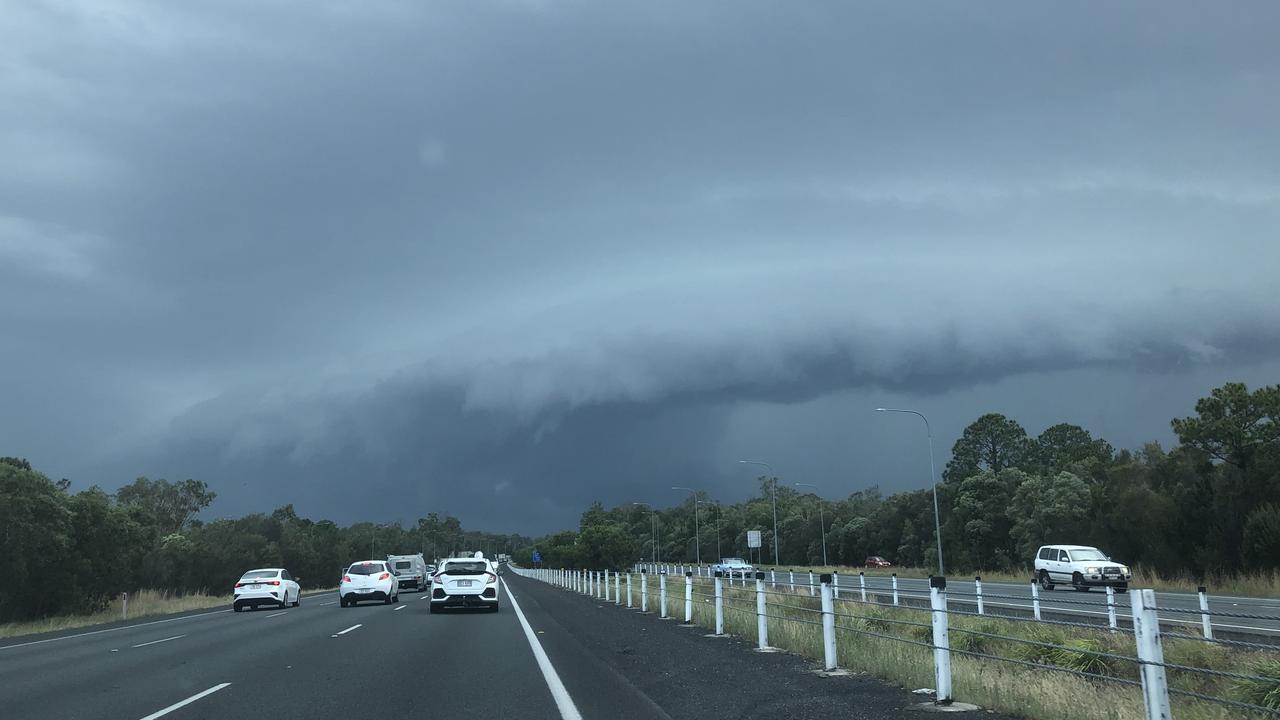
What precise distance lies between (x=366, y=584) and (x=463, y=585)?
8914 millimetres

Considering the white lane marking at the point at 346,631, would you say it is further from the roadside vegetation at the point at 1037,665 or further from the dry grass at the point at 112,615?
the dry grass at the point at 112,615

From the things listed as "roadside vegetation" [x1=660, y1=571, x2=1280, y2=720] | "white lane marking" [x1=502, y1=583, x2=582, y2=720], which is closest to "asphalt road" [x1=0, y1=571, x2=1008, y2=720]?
"white lane marking" [x1=502, y1=583, x2=582, y2=720]

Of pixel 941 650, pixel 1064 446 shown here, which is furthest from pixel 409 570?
pixel 1064 446

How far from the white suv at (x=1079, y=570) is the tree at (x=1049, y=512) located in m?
18.1

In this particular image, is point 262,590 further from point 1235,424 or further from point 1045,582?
point 1235,424

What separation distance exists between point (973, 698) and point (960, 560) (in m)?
A: 70.2

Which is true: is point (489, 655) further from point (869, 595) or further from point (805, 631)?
point (869, 595)

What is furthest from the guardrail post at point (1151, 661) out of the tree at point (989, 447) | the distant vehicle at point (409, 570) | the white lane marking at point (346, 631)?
the tree at point (989, 447)

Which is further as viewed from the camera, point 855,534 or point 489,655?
point 855,534

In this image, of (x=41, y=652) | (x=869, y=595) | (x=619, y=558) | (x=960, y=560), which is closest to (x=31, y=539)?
(x=41, y=652)

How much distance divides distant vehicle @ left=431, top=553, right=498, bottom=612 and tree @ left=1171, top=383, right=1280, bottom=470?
3466 cm

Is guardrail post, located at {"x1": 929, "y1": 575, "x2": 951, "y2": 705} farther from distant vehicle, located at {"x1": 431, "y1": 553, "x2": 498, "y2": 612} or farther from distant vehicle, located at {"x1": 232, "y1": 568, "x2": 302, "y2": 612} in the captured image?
distant vehicle, located at {"x1": 232, "y1": 568, "x2": 302, "y2": 612}

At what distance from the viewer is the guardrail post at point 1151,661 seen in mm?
6418

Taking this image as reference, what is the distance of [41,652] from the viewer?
18359 millimetres
